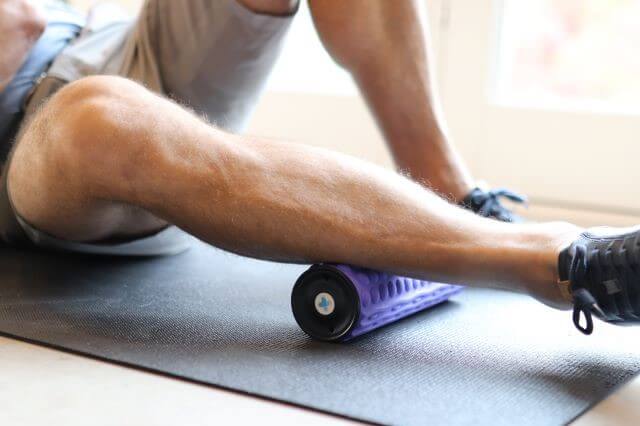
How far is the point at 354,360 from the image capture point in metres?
1.02

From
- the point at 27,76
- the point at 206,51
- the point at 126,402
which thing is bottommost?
the point at 126,402

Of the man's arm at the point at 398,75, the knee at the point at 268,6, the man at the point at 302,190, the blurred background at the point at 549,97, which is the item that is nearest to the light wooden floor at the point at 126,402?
the man at the point at 302,190

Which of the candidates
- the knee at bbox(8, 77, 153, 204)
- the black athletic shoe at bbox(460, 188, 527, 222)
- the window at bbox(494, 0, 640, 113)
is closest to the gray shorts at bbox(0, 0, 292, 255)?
the knee at bbox(8, 77, 153, 204)

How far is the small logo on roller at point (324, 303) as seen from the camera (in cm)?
107

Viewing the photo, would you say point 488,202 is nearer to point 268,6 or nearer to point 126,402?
point 268,6

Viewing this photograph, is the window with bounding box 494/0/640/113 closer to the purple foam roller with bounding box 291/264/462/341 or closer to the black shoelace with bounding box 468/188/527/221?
the black shoelace with bounding box 468/188/527/221

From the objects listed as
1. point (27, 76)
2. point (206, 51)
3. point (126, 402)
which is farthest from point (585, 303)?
point (27, 76)

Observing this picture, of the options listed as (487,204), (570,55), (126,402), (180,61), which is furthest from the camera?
(570,55)

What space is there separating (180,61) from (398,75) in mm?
333

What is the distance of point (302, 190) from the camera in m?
1.07

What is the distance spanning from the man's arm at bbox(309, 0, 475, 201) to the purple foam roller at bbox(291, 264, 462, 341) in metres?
0.28

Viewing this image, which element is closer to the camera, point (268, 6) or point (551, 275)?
point (551, 275)

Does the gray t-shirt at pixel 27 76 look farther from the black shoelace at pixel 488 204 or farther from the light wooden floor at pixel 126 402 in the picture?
the black shoelace at pixel 488 204

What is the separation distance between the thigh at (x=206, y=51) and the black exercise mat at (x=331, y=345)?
0.28 meters
